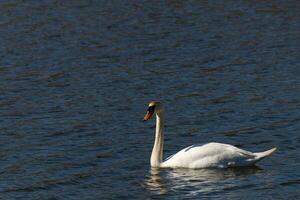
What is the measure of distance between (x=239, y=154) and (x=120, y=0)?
20.6 meters

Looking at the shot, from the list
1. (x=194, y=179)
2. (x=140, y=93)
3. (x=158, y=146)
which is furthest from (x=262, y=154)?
(x=140, y=93)

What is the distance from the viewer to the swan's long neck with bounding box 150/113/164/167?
2305cm

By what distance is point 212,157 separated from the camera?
22734mm

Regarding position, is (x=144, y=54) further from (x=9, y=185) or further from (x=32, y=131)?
(x=9, y=185)

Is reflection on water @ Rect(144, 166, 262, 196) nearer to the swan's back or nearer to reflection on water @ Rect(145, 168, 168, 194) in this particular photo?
reflection on water @ Rect(145, 168, 168, 194)

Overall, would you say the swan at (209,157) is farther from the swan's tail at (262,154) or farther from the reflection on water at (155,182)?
the reflection on water at (155,182)

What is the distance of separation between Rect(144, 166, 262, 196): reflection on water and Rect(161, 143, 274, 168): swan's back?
0.43 feet

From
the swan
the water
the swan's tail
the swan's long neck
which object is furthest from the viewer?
the swan's long neck

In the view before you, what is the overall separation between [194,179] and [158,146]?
164 centimetres

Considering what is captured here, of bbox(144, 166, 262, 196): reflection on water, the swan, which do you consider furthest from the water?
the swan

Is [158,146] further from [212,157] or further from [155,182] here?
[155,182]

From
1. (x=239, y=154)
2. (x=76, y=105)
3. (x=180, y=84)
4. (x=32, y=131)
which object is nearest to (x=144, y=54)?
(x=180, y=84)

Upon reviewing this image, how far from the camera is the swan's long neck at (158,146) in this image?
75.6 ft

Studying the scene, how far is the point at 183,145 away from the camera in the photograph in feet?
79.8
